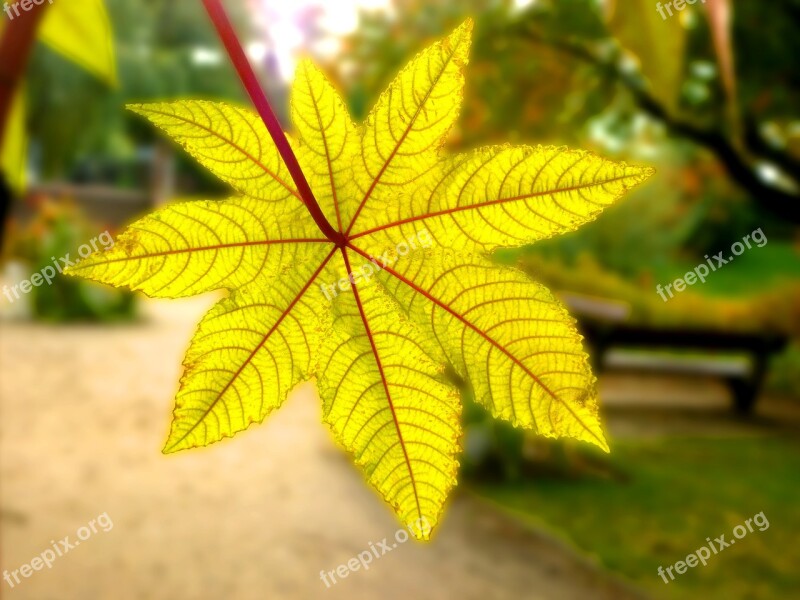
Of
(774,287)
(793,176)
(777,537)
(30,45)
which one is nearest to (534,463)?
(777,537)

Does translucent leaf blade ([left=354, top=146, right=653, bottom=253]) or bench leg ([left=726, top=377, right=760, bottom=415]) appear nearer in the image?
translucent leaf blade ([left=354, top=146, right=653, bottom=253])

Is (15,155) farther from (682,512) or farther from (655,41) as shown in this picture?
(682,512)

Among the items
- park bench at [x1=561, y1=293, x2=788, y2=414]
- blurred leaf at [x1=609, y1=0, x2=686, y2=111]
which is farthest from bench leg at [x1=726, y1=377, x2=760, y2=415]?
blurred leaf at [x1=609, y1=0, x2=686, y2=111]

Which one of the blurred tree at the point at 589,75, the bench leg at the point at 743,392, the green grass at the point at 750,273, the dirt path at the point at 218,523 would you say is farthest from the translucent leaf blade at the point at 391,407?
the green grass at the point at 750,273

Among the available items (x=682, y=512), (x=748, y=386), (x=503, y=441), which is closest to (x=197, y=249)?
(x=682, y=512)

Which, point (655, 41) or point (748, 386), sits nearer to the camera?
point (655, 41)

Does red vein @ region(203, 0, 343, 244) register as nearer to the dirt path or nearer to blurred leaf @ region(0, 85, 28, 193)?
blurred leaf @ region(0, 85, 28, 193)

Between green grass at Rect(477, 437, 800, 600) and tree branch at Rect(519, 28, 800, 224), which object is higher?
tree branch at Rect(519, 28, 800, 224)

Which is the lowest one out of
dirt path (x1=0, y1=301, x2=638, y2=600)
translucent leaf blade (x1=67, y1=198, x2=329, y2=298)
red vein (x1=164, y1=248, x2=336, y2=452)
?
dirt path (x1=0, y1=301, x2=638, y2=600)
